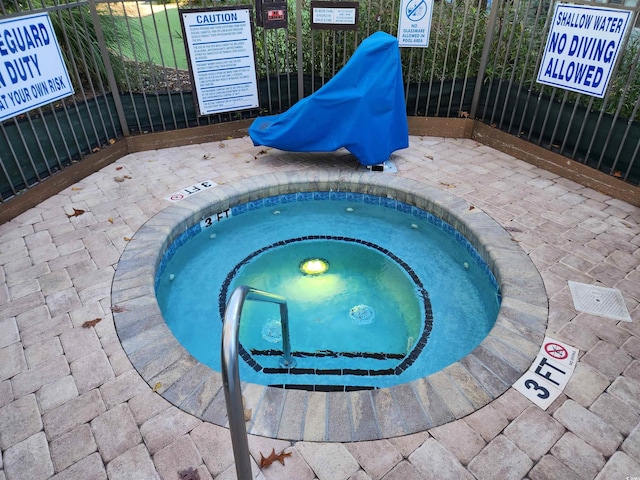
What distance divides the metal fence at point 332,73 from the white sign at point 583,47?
129 mm

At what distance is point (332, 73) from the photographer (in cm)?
712

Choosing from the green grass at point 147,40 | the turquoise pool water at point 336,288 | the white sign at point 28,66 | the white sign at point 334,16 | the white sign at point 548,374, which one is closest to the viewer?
the white sign at point 548,374

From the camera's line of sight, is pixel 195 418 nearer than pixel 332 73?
Yes

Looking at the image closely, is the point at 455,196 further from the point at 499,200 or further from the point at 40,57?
the point at 40,57

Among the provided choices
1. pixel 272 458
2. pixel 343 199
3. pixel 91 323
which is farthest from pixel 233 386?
pixel 343 199

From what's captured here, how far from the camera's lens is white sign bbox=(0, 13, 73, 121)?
14.6ft

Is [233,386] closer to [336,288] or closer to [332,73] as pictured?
[336,288]

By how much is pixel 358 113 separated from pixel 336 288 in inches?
92.4

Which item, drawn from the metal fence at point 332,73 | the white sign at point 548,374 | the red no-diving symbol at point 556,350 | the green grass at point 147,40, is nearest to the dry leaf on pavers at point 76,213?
the metal fence at point 332,73

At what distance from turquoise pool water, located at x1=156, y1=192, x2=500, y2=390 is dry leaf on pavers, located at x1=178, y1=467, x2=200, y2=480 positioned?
1.05 metres

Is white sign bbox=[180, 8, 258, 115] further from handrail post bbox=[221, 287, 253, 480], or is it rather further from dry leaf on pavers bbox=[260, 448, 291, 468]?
handrail post bbox=[221, 287, 253, 480]

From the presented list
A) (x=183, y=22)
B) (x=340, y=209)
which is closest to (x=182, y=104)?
(x=183, y=22)

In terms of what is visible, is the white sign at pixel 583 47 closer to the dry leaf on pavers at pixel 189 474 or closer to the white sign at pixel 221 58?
the white sign at pixel 221 58

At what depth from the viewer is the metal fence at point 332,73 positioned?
512 cm
